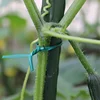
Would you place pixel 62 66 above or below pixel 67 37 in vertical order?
below

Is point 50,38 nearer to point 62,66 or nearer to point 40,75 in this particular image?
point 40,75

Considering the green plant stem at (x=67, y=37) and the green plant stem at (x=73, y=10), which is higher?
the green plant stem at (x=73, y=10)

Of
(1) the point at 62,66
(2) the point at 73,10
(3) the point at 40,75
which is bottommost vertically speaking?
(1) the point at 62,66

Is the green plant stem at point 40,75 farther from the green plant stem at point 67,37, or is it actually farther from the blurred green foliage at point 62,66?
the blurred green foliage at point 62,66

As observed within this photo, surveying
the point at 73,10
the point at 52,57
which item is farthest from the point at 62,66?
the point at 73,10

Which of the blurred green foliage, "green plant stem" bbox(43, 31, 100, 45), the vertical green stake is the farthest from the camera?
the blurred green foliage

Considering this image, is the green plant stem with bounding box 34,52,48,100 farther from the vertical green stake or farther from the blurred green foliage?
the blurred green foliage

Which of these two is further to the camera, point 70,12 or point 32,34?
point 32,34

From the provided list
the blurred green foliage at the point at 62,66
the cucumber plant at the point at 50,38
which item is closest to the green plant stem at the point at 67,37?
the cucumber plant at the point at 50,38

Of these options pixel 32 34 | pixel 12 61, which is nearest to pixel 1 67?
pixel 12 61

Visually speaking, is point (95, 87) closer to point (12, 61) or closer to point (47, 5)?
point (47, 5)

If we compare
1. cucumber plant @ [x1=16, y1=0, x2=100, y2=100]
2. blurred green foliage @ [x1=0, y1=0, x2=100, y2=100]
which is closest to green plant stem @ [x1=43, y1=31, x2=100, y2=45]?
cucumber plant @ [x1=16, y1=0, x2=100, y2=100]
